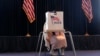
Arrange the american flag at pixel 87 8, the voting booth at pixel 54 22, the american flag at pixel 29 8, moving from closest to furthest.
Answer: the voting booth at pixel 54 22 < the american flag at pixel 29 8 < the american flag at pixel 87 8

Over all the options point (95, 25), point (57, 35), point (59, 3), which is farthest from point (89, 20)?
point (57, 35)

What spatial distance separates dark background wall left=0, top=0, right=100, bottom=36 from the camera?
6898 millimetres

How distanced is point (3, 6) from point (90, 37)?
2563mm

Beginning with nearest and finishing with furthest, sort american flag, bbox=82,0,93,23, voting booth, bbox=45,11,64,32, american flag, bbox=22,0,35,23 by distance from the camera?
voting booth, bbox=45,11,64,32
american flag, bbox=22,0,35,23
american flag, bbox=82,0,93,23

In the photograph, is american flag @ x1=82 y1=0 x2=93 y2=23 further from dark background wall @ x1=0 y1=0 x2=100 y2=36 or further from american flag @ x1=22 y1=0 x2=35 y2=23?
american flag @ x1=22 y1=0 x2=35 y2=23

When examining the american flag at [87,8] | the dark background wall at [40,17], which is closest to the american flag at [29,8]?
the dark background wall at [40,17]

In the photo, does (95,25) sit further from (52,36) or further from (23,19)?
(52,36)

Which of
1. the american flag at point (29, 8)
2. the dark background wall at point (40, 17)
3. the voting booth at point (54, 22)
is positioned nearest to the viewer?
the voting booth at point (54, 22)

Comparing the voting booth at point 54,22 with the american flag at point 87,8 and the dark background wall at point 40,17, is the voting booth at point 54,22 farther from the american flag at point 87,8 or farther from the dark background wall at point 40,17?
the dark background wall at point 40,17

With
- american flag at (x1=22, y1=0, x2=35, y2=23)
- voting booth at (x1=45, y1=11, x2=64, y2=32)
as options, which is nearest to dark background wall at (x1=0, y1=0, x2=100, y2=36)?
american flag at (x1=22, y1=0, x2=35, y2=23)

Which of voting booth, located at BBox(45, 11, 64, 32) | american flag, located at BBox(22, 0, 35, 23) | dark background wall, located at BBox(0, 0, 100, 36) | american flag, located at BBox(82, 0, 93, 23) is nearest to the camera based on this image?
voting booth, located at BBox(45, 11, 64, 32)

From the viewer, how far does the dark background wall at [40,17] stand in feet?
22.6

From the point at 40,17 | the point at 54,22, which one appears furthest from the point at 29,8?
the point at 54,22

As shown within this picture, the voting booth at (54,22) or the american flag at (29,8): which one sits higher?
the american flag at (29,8)
